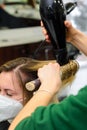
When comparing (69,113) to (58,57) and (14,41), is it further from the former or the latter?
(14,41)

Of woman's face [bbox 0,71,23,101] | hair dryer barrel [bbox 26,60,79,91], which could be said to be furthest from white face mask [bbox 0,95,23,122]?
hair dryer barrel [bbox 26,60,79,91]

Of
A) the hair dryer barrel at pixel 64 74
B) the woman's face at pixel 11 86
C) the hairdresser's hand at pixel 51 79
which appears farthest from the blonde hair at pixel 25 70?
the hairdresser's hand at pixel 51 79

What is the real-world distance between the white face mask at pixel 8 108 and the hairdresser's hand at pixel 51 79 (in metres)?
0.30

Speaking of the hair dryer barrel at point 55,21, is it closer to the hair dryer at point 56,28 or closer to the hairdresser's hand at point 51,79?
the hair dryer at point 56,28

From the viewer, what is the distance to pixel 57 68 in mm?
1057

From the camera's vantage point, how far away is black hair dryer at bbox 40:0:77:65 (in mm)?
1090

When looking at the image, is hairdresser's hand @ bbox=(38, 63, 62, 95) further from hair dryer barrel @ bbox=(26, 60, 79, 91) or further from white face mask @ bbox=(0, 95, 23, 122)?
white face mask @ bbox=(0, 95, 23, 122)

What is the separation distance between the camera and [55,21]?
3.64 ft

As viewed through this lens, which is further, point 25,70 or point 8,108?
point 25,70

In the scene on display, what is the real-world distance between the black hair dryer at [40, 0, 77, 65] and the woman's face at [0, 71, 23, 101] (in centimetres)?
27

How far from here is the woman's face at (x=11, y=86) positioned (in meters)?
1.34

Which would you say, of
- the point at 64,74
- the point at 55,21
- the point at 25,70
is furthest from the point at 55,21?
the point at 25,70

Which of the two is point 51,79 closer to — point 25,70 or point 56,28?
point 56,28

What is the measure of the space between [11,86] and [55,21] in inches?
16.3
